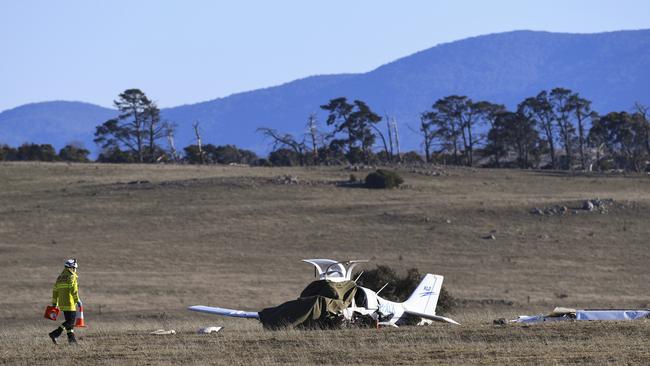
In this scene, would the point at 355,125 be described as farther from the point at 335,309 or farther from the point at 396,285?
the point at 335,309

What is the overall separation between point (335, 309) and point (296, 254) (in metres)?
31.2

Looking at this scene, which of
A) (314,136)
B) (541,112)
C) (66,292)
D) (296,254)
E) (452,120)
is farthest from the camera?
(452,120)

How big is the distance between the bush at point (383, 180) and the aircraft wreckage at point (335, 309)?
49985 mm

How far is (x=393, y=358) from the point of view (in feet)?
62.2

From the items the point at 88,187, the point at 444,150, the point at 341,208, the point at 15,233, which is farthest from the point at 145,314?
the point at 444,150

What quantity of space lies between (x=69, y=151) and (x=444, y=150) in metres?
34.4

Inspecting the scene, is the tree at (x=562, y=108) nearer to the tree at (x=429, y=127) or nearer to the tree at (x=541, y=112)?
the tree at (x=541, y=112)

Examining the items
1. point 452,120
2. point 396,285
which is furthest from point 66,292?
point 452,120

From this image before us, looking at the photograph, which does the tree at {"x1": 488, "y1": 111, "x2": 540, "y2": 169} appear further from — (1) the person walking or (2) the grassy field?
(1) the person walking

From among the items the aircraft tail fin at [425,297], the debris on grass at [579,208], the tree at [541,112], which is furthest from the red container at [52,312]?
the tree at [541,112]

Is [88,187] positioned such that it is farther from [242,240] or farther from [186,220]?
[242,240]

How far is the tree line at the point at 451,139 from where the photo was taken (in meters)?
102

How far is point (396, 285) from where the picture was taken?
3606 cm

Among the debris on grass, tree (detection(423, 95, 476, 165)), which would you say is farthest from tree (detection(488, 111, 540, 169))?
the debris on grass
